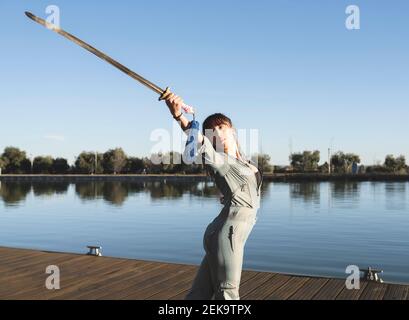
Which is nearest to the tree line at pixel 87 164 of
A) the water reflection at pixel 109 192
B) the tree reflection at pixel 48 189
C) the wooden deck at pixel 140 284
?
the tree reflection at pixel 48 189

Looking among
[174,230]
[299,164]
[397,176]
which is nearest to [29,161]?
[299,164]

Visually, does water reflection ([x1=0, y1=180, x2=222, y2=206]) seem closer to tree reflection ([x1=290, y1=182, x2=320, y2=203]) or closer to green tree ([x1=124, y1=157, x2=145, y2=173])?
tree reflection ([x1=290, y1=182, x2=320, y2=203])

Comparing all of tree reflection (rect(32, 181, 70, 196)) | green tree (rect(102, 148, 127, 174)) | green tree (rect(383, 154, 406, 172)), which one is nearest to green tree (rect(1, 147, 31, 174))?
green tree (rect(102, 148, 127, 174))

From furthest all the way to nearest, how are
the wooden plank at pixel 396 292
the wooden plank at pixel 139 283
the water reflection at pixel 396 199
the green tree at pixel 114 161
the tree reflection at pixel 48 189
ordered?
the green tree at pixel 114 161
the tree reflection at pixel 48 189
the water reflection at pixel 396 199
the wooden plank at pixel 139 283
the wooden plank at pixel 396 292

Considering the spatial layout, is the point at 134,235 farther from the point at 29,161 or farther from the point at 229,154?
the point at 29,161

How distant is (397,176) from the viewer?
114m

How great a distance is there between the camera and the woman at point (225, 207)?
3303mm

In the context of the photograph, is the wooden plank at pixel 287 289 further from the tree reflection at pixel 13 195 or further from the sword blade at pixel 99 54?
the tree reflection at pixel 13 195

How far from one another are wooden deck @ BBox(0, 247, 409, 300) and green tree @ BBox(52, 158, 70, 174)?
126m

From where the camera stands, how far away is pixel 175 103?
323 centimetres

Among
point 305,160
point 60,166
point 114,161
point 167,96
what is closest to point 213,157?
point 167,96

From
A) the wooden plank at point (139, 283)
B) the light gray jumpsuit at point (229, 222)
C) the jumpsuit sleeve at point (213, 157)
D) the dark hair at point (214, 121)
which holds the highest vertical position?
the dark hair at point (214, 121)

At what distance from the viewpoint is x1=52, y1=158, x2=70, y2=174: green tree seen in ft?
425

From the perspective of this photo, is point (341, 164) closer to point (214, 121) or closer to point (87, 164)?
point (87, 164)
